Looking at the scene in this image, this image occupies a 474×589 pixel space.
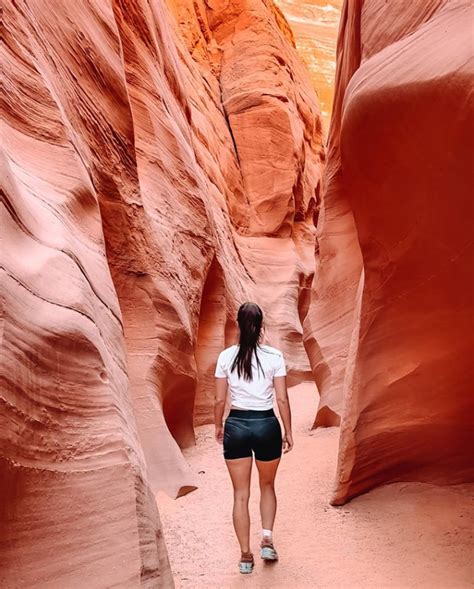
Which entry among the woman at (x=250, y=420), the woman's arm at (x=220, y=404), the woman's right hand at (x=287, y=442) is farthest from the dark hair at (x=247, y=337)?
the woman's right hand at (x=287, y=442)

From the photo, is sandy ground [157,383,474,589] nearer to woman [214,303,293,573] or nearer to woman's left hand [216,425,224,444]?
woman [214,303,293,573]

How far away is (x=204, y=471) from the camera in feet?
21.4

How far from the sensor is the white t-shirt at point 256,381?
380 centimetres

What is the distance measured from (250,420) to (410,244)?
1.80 metres

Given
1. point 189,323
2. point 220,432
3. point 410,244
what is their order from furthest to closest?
point 189,323, point 410,244, point 220,432

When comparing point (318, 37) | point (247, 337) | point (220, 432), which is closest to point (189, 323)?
point (220, 432)

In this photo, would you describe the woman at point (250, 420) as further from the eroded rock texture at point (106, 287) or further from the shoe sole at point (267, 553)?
the eroded rock texture at point (106, 287)

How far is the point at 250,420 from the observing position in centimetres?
376

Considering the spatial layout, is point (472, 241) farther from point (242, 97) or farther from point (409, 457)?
point (242, 97)

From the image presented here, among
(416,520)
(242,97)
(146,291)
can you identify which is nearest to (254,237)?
(242,97)

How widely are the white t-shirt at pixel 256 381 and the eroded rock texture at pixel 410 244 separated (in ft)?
4.68

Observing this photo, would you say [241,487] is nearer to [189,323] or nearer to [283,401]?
[283,401]

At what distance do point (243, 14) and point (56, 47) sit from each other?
1427 centimetres

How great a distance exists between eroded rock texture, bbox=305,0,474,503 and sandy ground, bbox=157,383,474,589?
292mm
